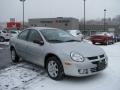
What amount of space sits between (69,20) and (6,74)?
90.5 meters

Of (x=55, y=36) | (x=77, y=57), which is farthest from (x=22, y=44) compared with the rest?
(x=77, y=57)

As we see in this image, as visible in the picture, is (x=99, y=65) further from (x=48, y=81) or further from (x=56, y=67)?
(x=48, y=81)

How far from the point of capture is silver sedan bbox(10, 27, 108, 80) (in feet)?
20.7

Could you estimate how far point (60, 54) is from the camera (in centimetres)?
655

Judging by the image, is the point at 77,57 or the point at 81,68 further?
the point at 77,57

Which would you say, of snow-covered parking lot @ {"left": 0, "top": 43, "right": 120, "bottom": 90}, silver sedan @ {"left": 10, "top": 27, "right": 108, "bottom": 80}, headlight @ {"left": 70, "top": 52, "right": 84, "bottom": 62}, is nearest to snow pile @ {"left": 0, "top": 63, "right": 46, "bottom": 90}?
snow-covered parking lot @ {"left": 0, "top": 43, "right": 120, "bottom": 90}

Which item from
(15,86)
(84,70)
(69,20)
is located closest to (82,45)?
(84,70)

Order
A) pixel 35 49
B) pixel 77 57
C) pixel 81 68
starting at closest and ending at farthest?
pixel 81 68 < pixel 77 57 < pixel 35 49

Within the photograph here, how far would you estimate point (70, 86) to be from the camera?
623 centimetres

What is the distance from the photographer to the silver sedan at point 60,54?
20.7 feet

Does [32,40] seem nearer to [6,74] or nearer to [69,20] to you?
[6,74]

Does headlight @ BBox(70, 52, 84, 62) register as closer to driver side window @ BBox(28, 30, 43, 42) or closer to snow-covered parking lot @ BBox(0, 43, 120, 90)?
snow-covered parking lot @ BBox(0, 43, 120, 90)

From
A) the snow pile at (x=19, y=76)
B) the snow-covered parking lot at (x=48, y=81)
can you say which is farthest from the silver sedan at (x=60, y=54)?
the snow pile at (x=19, y=76)

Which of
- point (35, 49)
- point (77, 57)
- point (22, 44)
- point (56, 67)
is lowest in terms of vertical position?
point (56, 67)
